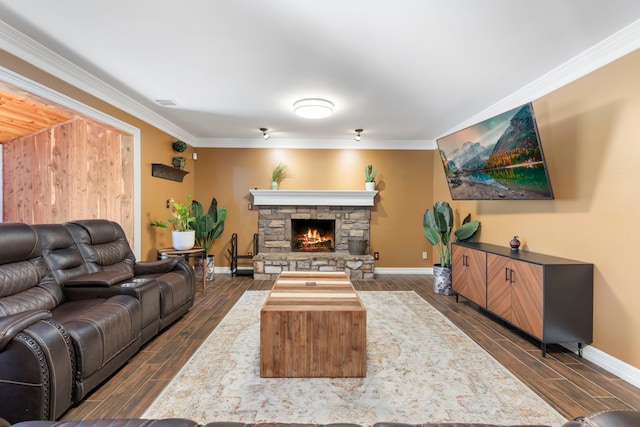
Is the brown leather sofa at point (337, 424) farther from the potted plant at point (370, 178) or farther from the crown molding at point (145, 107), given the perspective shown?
the potted plant at point (370, 178)

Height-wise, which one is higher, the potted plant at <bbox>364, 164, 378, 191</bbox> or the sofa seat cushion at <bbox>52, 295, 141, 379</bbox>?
the potted plant at <bbox>364, 164, 378, 191</bbox>

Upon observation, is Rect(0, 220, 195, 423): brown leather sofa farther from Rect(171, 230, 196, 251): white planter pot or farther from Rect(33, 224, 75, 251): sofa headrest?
Rect(171, 230, 196, 251): white planter pot

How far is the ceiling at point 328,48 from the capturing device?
1.99m

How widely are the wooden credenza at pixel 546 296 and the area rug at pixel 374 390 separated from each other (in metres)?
0.55

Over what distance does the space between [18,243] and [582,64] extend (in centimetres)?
480

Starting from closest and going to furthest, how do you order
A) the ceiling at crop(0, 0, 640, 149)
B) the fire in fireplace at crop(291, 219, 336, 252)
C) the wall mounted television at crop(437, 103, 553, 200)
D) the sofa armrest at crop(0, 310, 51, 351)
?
the sofa armrest at crop(0, 310, 51, 351) → the ceiling at crop(0, 0, 640, 149) → the wall mounted television at crop(437, 103, 553, 200) → the fire in fireplace at crop(291, 219, 336, 252)

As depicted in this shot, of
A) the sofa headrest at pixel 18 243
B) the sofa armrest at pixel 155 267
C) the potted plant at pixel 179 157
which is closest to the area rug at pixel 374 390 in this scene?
the sofa armrest at pixel 155 267

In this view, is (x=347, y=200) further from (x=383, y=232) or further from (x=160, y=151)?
(x=160, y=151)

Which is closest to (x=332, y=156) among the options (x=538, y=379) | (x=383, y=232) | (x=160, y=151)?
(x=383, y=232)

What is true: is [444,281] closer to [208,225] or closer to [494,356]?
[494,356]

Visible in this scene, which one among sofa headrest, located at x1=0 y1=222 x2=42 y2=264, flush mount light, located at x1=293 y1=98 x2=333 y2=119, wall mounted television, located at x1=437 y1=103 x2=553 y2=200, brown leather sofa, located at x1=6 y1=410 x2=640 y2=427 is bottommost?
brown leather sofa, located at x1=6 y1=410 x2=640 y2=427

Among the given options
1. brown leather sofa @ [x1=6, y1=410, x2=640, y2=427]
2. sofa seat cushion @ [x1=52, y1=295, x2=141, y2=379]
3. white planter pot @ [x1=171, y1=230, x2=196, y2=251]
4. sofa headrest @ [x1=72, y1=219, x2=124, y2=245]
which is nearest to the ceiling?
sofa headrest @ [x1=72, y1=219, x2=124, y2=245]

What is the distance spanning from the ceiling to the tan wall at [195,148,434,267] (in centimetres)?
180

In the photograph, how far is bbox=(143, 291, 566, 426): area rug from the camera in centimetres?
177
